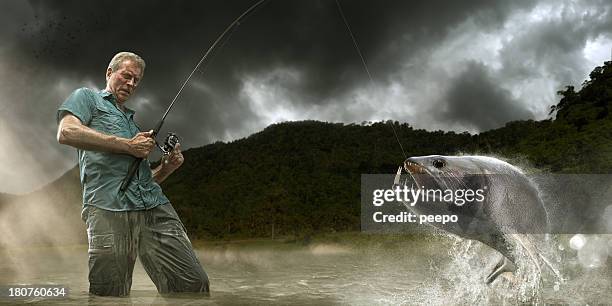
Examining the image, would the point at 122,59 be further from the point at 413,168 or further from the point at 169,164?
the point at 413,168

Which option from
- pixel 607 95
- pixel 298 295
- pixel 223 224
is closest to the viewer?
pixel 298 295

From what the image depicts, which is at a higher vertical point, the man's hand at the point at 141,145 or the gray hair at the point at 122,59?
the gray hair at the point at 122,59

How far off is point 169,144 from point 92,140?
77 cm

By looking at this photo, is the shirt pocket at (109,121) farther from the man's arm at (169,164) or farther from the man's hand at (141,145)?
the man's arm at (169,164)

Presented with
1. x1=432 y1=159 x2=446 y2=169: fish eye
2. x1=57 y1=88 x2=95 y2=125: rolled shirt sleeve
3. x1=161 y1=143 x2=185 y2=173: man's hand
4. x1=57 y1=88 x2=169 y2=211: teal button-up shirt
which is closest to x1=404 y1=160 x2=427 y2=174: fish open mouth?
x1=432 y1=159 x2=446 y2=169: fish eye

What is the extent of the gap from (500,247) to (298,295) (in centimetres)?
251

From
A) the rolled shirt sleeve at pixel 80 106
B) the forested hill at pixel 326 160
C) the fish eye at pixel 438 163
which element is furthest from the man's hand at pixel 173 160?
the forested hill at pixel 326 160

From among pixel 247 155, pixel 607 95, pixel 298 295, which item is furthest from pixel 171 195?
pixel 298 295

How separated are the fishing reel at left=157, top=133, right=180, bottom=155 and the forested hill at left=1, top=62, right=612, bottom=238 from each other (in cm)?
2867

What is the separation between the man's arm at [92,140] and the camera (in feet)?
13.9

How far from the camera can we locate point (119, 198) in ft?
14.6

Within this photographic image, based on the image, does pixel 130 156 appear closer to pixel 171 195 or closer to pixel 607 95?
pixel 607 95

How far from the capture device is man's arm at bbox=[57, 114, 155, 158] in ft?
13.9

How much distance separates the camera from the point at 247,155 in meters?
66.2
